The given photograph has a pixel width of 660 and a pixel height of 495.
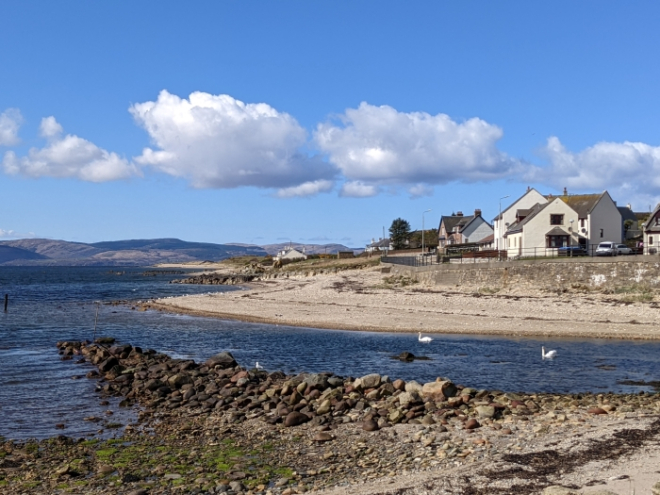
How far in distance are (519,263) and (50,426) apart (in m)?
37.0

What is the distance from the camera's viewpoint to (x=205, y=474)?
11.1m

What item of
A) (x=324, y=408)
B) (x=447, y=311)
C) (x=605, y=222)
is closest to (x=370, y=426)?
(x=324, y=408)

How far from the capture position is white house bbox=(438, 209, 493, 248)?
101 m

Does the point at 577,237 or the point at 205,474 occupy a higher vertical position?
the point at 577,237

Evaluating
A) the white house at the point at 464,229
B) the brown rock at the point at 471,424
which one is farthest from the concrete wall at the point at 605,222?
the brown rock at the point at 471,424

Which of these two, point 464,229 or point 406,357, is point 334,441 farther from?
point 464,229

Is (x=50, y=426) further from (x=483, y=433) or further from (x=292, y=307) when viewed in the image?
(x=292, y=307)

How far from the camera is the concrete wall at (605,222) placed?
6181cm

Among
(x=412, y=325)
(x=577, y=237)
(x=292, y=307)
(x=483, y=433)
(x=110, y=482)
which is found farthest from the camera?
(x=577, y=237)

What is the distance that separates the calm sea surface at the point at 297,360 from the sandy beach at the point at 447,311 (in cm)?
189

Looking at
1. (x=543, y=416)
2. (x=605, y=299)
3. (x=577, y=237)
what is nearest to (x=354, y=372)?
(x=543, y=416)

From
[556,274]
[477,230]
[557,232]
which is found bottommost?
[556,274]

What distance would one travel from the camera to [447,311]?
38156 millimetres

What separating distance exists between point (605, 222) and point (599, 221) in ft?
2.32
